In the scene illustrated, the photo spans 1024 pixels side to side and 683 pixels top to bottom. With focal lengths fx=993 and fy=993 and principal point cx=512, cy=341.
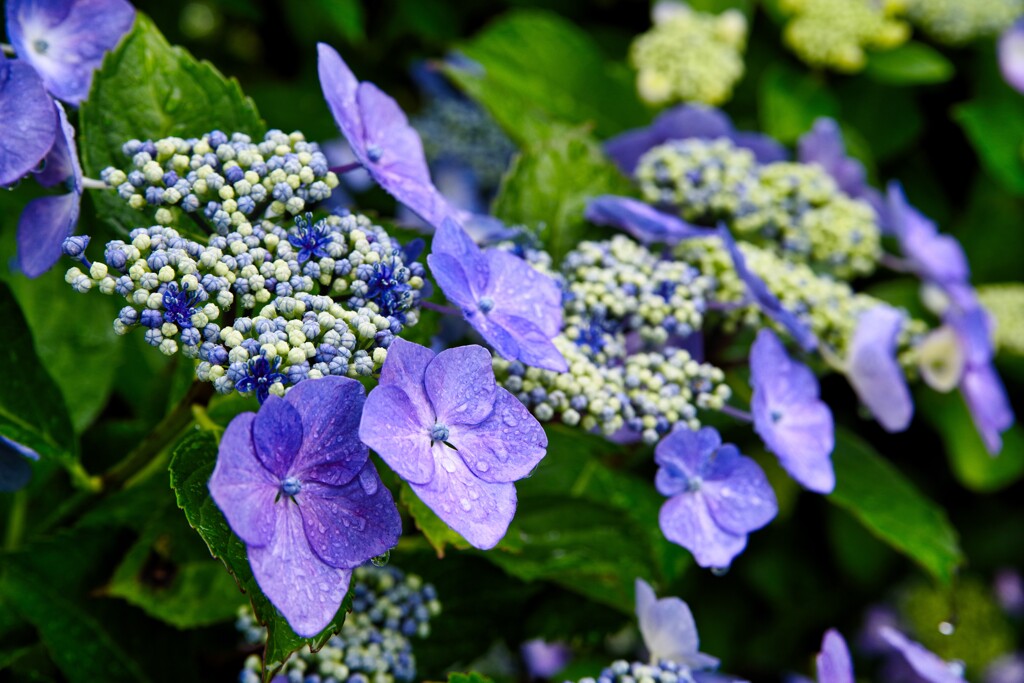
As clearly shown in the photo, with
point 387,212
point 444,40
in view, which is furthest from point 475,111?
point 387,212

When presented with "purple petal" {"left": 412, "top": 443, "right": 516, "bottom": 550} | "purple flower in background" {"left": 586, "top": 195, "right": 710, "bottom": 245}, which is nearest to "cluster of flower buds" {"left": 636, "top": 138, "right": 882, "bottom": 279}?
"purple flower in background" {"left": 586, "top": 195, "right": 710, "bottom": 245}

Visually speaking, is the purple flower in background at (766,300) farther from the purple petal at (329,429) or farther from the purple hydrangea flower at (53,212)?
the purple hydrangea flower at (53,212)

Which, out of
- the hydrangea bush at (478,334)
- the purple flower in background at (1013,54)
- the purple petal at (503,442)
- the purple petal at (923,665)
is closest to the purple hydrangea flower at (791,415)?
the hydrangea bush at (478,334)

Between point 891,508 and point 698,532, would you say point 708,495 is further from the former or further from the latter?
point 891,508

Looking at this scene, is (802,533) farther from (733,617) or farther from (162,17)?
(162,17)

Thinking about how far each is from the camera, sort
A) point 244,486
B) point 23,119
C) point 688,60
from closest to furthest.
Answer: point 244,486 → point 23,119 → point 688,60

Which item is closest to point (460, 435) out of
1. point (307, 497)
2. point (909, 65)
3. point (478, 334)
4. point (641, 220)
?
point (307, 497)
